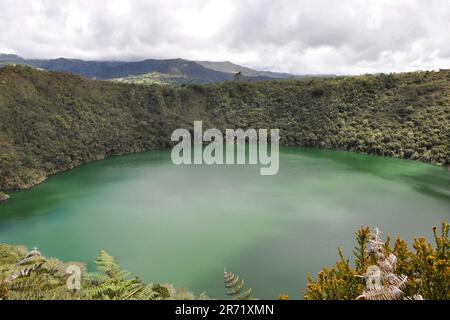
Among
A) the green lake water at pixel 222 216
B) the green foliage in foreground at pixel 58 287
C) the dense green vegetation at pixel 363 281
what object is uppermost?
the dense green vegetation at pixel 363 281

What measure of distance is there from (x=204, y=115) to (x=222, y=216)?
42.6 metres

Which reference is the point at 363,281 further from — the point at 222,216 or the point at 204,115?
the point at 204,115

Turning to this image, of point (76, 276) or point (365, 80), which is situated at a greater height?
point (365, 80)

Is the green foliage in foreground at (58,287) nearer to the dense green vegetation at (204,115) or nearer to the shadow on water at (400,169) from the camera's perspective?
the dense green vegetation at (204,115)

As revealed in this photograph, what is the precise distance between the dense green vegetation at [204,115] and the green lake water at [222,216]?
4.56 m

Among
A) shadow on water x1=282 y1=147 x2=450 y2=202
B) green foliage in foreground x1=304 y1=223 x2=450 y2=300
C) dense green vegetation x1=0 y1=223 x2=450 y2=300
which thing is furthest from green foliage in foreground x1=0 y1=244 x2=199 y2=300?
shadow on water x1=282 y1=147 x2=450 y2=202

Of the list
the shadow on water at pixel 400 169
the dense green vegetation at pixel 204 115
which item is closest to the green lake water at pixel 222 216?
the shadow on water at pixel 400 169

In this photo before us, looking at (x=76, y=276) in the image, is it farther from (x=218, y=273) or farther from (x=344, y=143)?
(x=344, y=143)

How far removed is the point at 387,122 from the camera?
56.1 m

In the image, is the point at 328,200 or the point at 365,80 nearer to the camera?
the point at 328,200

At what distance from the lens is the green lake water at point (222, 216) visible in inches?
801
